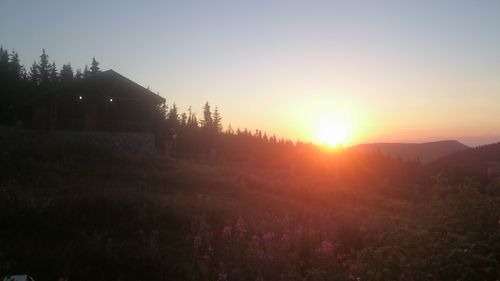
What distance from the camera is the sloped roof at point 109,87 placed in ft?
109

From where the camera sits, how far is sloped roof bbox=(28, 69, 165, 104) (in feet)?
109

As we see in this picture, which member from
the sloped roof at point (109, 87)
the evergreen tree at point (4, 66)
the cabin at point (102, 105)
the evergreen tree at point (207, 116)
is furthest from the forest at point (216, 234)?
the evergreen tree at point (207, 116)

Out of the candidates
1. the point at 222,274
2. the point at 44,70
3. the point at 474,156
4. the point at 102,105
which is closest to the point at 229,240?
the point at 222,274

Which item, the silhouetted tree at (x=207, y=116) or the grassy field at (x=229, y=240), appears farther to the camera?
the silhouetted tree at (x=207, y=116)

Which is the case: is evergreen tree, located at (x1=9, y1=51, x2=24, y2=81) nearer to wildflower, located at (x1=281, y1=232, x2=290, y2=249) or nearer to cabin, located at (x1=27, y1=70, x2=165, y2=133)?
cabin, located at (x1=27, y1=70, x2=165, y2=133)

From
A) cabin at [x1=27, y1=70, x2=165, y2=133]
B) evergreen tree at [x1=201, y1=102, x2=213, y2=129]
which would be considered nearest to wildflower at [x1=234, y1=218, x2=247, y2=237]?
cabin at [x1=27, y1=70, x2=165, y2=133]

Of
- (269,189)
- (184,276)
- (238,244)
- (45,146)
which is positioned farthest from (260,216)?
(45,146)

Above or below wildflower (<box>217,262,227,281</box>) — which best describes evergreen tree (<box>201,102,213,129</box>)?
above

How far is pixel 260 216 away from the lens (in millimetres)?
11805

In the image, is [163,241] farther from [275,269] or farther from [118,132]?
[118,132]

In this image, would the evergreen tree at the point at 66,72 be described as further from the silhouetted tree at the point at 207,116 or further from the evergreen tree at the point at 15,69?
the silhouetted tree at the point at 207,116

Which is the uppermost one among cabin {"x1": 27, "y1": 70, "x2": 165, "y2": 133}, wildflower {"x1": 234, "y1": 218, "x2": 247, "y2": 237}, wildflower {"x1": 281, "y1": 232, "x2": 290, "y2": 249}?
cabin {"x1": 27, "y1": 70, "x2": 165, "y2": 133}

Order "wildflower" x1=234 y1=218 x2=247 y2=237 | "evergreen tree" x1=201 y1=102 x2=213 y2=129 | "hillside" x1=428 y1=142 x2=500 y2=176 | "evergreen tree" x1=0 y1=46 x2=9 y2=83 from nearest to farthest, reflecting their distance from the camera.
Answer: "wildflower" x1=234 y1=218 x2=247 y2=237, "hillside" x1=428 y1=142 x2=500 y2=176, "evergreen tree" x1=0 y1=46 x2=9 y2=83, "evergreen tree" x1=201 y1=102 x2=213 y2=129

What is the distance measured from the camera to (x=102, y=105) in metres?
34.2
